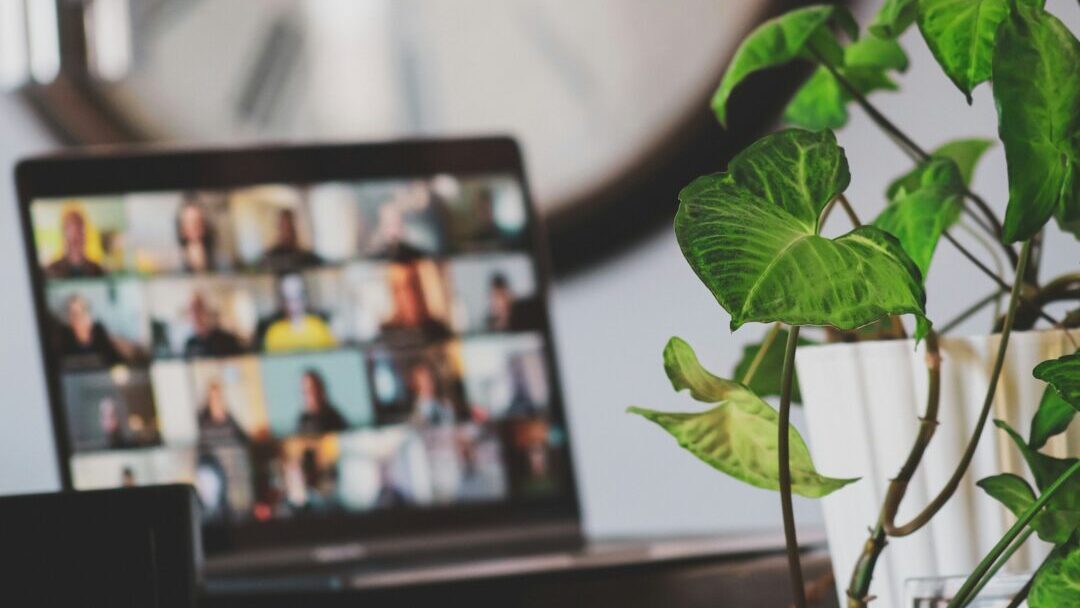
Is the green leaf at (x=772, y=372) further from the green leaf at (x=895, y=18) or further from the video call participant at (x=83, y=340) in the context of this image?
the video call participant at (x=83, y=340)

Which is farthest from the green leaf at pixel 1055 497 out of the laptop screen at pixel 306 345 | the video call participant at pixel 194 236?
the video call participant at pixel 194 236

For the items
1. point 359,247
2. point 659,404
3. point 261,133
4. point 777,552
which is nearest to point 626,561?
point 777,552

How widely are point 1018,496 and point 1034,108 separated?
0.45 ft

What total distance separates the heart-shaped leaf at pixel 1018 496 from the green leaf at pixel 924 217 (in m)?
0.07

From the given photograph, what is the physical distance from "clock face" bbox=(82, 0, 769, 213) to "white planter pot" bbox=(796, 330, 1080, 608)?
0.70 meters

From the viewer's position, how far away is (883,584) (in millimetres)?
462

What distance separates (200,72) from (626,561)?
2.46ft

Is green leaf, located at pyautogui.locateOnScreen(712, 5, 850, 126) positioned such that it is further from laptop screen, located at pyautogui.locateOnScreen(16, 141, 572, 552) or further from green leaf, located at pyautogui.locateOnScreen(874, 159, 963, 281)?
laptop screen, located at pyautogui.locateOnScreen(16, 141, 572, 552)

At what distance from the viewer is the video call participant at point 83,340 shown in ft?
2.76

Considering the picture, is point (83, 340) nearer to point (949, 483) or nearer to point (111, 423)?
point (111, 423)

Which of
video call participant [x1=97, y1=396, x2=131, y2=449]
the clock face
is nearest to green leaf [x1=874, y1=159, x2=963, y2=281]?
video call participant [x1=97, y1=396, x2=131, y2=449]

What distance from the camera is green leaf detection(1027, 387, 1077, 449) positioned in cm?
40

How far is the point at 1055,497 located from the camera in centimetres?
37

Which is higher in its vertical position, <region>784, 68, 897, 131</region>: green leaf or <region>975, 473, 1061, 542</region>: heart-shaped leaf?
<region>784, 68, 897, 131</region>: green leaf
